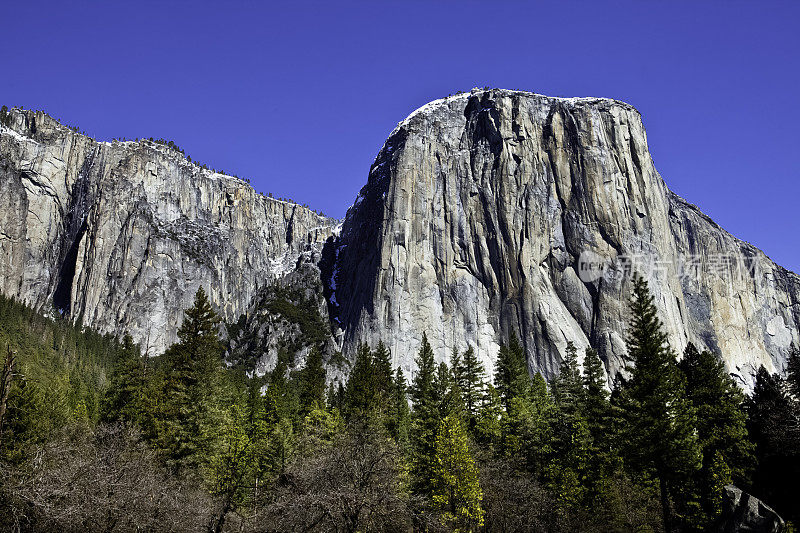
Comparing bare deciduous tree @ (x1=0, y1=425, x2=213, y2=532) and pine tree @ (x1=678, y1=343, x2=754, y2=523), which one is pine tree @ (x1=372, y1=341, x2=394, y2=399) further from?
pine tree @ (x1=678, y1=343, x2=754, y2=523)

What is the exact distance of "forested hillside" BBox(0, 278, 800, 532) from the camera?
888 inches

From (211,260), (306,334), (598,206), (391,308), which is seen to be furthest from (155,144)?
(598,206)

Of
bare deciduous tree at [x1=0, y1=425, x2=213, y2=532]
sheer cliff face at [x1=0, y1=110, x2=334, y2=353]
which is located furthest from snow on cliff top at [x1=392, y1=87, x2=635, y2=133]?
bare deciduous tree at [x1=0, y1=425, x2=213, y2=532]

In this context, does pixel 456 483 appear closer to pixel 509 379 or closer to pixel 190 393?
pixel 190 393

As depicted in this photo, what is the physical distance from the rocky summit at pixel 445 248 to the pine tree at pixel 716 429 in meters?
77.4

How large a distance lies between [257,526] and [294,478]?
2.83 m

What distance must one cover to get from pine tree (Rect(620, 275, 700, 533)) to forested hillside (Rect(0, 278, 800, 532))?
86 mm

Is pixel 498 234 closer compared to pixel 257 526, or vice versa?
pixel 257 526

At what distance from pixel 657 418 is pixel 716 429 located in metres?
8.68

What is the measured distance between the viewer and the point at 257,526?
24.7m

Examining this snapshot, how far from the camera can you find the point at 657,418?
30984 mm

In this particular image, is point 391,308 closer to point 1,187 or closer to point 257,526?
point 257,526

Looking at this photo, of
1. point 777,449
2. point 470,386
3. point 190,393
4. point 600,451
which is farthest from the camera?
point 470,386

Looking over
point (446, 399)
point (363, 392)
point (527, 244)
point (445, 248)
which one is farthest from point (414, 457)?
point (445, 248)
